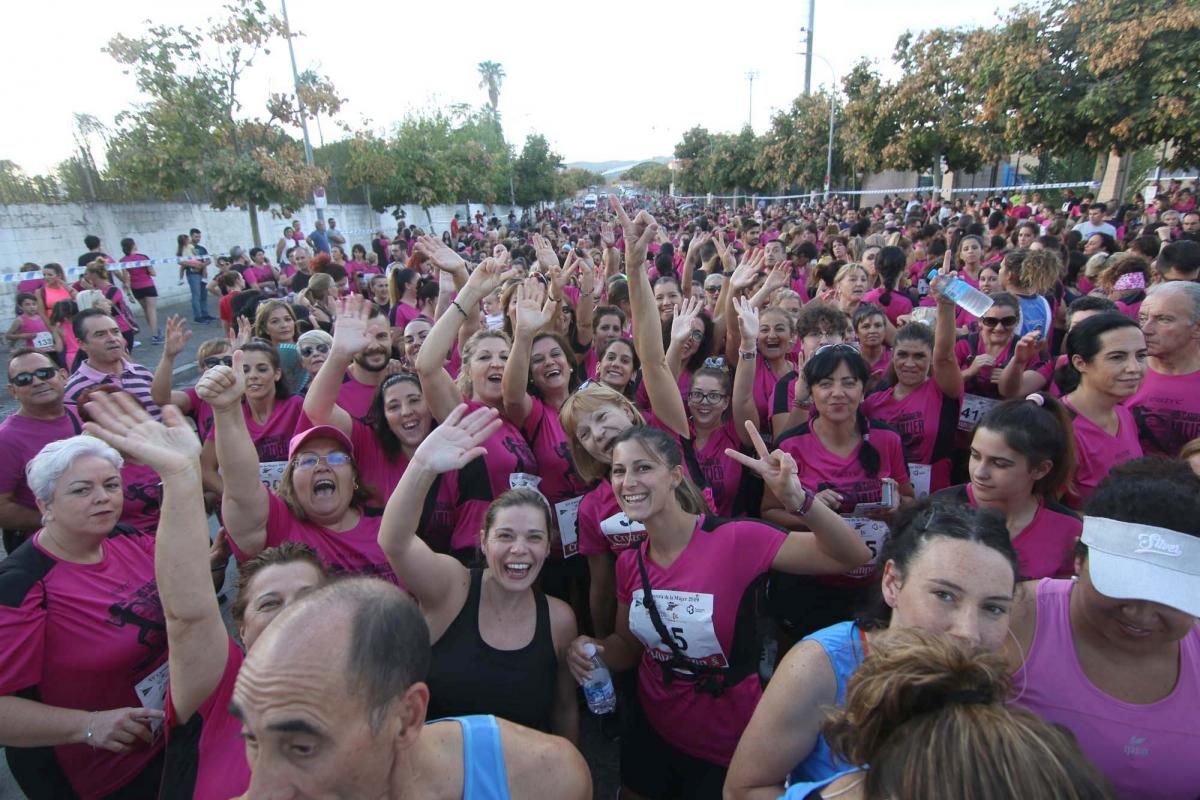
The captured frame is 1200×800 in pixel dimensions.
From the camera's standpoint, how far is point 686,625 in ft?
7.82

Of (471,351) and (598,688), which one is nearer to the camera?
(598,688)

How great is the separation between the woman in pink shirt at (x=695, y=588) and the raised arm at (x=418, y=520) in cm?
51

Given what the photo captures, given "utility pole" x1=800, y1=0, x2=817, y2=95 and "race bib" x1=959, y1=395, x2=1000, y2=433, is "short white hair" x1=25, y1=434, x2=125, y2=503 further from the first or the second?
"utility pole" x1=800, y1=0, x2=817, y2=95

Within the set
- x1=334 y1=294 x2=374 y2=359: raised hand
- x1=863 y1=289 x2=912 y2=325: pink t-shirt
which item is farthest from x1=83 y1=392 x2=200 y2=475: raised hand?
x1=863 y1=289 x2=912 y2=325: pink t-shirt

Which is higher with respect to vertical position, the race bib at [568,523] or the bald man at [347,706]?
the bald man at [347,706]

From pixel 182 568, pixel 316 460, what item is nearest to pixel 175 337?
pixel 316 460

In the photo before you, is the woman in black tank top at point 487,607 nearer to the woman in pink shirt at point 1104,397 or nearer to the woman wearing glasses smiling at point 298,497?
the woman wearing glasses smiling at point 298,497

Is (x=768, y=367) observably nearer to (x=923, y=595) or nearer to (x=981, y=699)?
(x=923, y=595)

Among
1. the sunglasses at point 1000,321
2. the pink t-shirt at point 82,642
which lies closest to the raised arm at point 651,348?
the sunglasses at point 1000,321

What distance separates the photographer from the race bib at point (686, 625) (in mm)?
2363

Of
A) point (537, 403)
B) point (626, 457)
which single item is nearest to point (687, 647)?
point (626, 457)

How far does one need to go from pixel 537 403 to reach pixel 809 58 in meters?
43.7

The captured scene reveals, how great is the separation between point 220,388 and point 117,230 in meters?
18.4

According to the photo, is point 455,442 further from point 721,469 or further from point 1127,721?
point 1127,721
